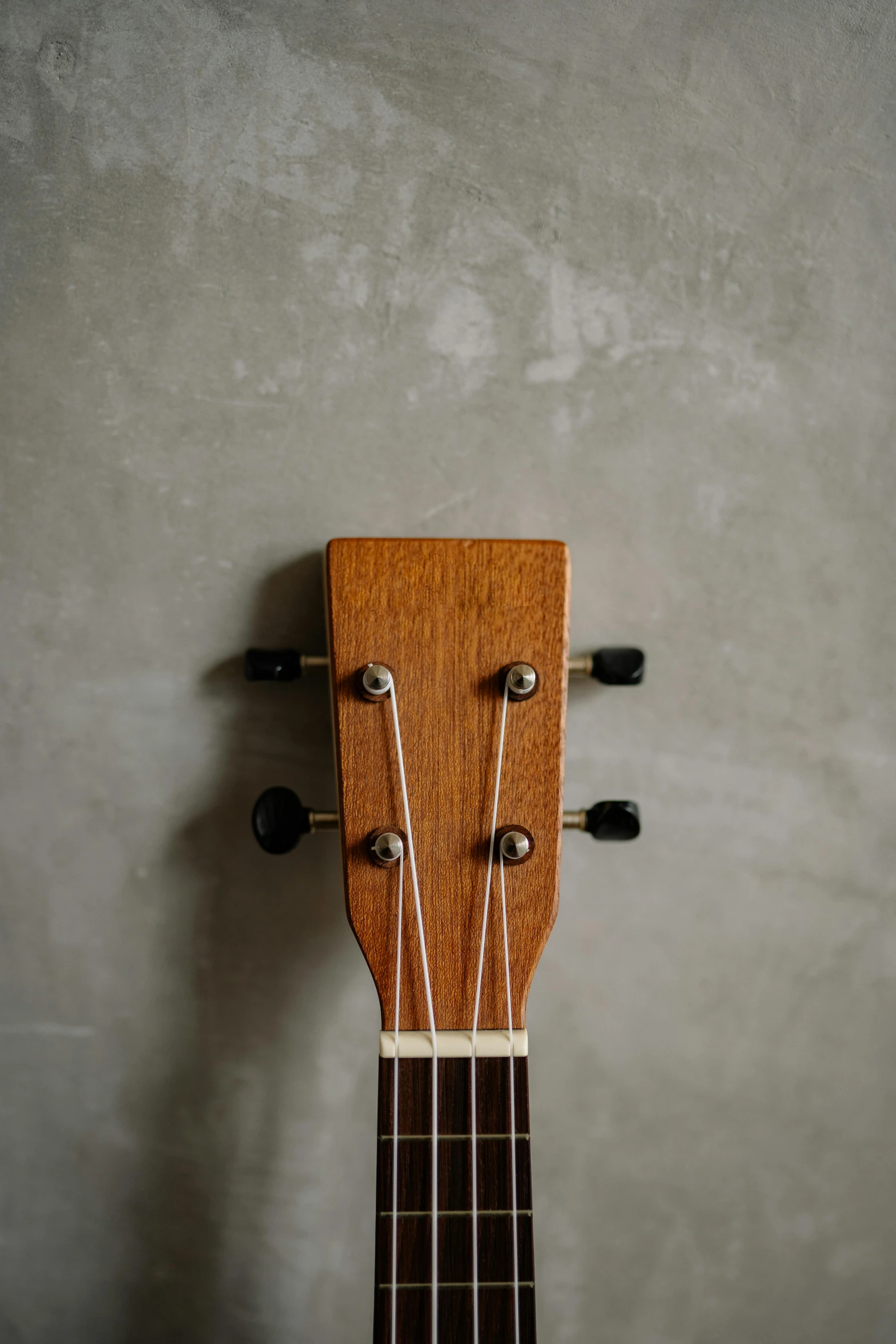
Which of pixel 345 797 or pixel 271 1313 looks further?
pixel 271 1313

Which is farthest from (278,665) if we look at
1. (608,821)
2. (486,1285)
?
(486,1285)

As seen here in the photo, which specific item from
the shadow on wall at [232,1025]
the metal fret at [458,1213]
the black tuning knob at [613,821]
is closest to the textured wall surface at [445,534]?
the shadow on wall at [232,1025]

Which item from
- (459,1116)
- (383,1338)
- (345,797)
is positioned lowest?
(383,1338)

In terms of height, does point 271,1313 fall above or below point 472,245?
below

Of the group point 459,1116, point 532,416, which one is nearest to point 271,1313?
point 459,1116

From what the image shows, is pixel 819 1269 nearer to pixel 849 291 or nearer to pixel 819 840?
pixel 819 840

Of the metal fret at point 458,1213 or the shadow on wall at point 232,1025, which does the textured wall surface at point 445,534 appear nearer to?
the shadow on wall at point 232,1025

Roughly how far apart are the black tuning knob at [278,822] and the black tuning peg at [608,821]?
0.93ft

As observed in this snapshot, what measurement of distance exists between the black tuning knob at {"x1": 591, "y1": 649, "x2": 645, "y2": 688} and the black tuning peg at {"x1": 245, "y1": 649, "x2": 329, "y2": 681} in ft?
0.96

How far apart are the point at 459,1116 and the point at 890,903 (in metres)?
0.59

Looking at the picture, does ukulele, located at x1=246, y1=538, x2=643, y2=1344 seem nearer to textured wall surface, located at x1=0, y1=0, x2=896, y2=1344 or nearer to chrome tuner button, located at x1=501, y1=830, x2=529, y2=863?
chrome tuner button, located at x1=501, y1=830, x2=529, y2=863

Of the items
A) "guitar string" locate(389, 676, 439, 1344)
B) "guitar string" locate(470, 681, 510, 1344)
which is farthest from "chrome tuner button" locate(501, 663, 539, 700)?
"guitar string" locate(389, 676, 439, 1344)

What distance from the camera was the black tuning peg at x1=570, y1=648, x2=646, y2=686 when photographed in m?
0.95

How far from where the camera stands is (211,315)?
3.27 feet
